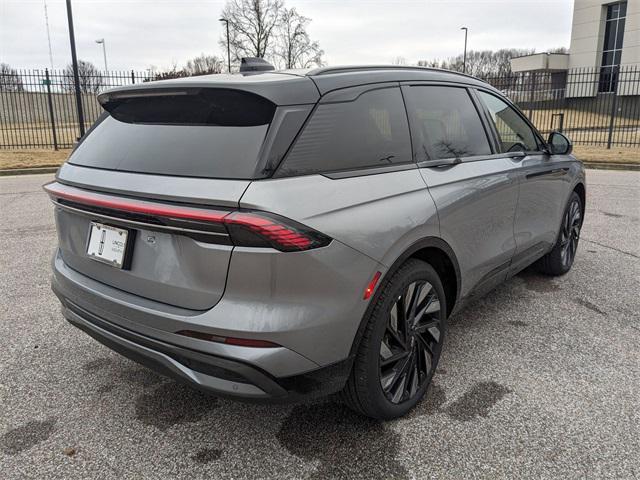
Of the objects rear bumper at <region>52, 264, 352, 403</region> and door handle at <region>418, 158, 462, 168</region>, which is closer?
rear bumper at <region>52, 264, 352, 403</region>

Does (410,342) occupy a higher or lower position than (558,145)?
lower

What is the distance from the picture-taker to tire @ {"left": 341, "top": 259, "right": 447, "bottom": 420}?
7.38ft

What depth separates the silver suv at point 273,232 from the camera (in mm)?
1912

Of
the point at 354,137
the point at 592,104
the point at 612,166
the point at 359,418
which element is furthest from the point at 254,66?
the point at 592,104

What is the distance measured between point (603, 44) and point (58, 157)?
122 ft

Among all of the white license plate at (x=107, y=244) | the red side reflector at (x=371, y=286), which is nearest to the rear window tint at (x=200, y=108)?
the white license plate at (x=107, y=244)

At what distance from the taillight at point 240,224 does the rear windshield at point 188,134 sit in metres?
0.17

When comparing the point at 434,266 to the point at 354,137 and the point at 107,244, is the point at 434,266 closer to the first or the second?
→ the point at 354,137

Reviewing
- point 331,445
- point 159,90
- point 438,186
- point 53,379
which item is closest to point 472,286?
point 438,186

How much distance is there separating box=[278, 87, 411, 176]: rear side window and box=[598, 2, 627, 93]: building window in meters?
37.8

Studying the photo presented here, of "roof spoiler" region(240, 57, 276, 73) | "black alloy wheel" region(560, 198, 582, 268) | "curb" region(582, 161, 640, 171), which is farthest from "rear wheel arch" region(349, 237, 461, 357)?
"curb" region(582, 161, 640, 171)

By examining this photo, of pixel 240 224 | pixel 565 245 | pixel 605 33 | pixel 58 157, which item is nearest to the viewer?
pixel 240 224

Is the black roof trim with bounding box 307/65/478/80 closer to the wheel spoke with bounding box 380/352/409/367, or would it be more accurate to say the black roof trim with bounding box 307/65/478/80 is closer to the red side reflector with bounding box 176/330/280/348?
the red side reflector with bounding box 176/330/280/348

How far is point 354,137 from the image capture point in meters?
2.30
